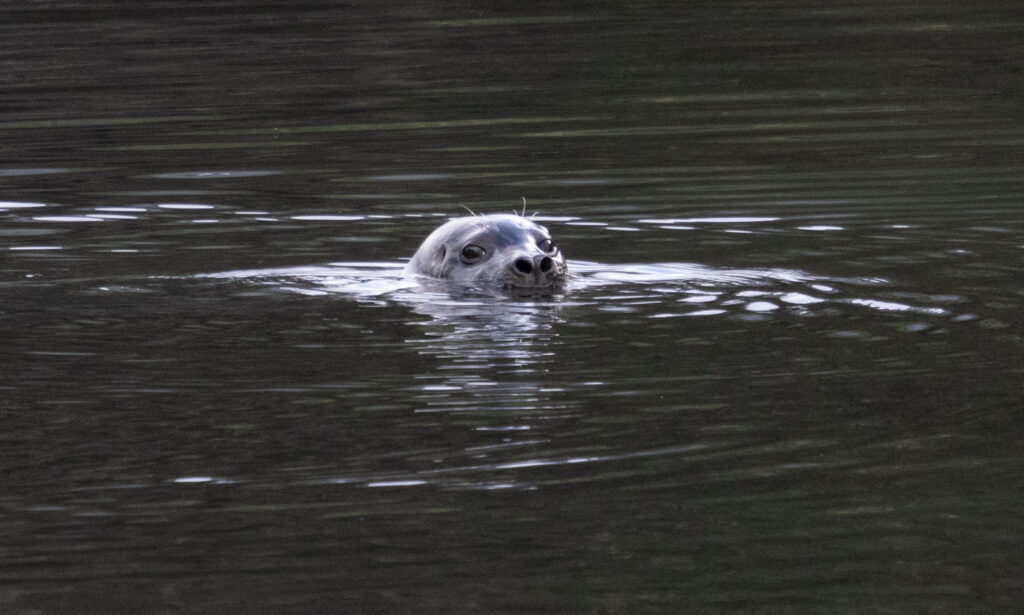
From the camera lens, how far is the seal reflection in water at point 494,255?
11172 millimetres

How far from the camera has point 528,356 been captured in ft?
29.8

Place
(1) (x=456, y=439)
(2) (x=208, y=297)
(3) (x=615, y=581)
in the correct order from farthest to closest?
(2) (x=208, y=297)
(1) (x=456, y=439)
(3) (x=615, y=581)

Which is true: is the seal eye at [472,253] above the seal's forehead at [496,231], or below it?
below

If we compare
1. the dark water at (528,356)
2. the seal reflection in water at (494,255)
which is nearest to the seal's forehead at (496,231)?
the seal reflection in water at (494,255)

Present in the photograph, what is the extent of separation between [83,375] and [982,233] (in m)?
5.63

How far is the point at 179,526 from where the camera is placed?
6625 millimetres

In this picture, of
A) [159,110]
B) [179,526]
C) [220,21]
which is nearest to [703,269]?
[179,526]

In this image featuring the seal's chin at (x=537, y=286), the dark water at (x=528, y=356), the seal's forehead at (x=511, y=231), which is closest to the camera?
the dark water at (x=528, y=356)

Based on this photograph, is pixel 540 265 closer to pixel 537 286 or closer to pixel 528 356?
pixel 537 286

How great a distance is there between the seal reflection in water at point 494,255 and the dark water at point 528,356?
0.95ft

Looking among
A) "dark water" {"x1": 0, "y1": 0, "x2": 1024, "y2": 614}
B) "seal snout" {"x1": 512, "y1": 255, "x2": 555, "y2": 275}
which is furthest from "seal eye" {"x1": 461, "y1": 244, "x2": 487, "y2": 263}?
"seal snout" {"x1": 512, "y1": 255, "x2": 555, "y2": 275}

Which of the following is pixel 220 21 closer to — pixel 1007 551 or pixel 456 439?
pixel 456 439

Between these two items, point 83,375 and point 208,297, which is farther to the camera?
point 208,297

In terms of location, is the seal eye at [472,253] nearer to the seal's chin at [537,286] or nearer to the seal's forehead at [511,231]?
the seal's forehead at [511,231]
